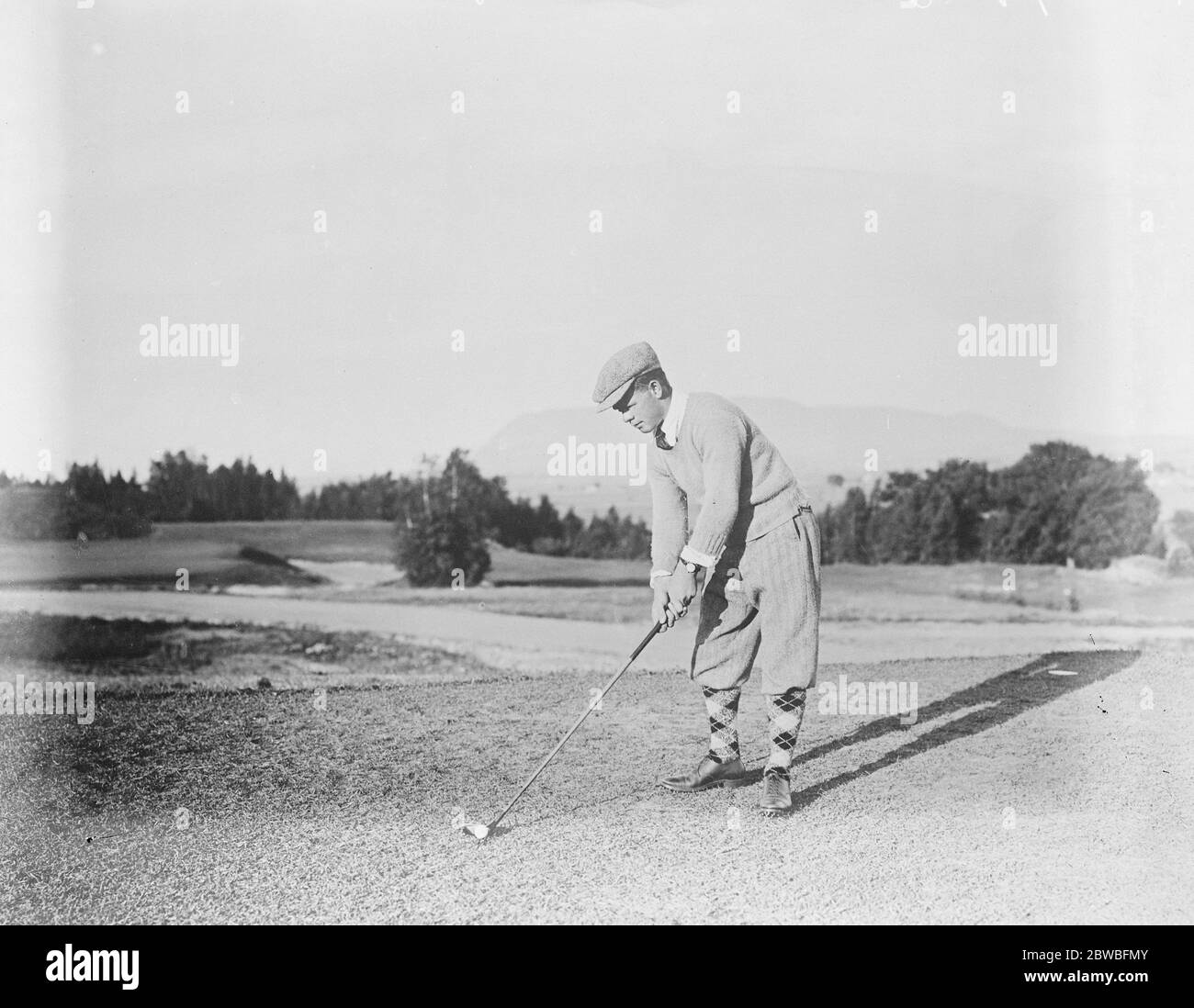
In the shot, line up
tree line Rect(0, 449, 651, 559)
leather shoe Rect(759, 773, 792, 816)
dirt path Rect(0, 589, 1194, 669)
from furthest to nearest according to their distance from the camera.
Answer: dirt path Rect(0, 589, 1194, 669) → tree line Rect(0, 449, 651, 559) → leather shoe Rect(759, 773, 792, 816)

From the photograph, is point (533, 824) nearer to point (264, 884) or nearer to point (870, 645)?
point (264, 884)

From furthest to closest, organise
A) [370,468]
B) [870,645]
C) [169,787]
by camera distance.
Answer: [870,645]
[370,468]
[169,787]

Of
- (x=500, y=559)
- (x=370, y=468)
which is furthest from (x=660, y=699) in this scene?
(x=370, y=468)

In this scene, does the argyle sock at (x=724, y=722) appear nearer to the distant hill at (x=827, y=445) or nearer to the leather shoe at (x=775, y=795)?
the leather shoe at (x=775, y=795)

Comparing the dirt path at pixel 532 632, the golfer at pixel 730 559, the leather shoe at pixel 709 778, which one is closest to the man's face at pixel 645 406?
the golfer at pixel 730 559

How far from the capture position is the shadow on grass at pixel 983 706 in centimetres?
496

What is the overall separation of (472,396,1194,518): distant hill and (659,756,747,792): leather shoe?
2487mm

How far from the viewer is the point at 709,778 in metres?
4.70

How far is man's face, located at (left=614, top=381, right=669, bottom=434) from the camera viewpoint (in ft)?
→ 15.0

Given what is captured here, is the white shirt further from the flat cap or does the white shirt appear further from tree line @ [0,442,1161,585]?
tree line @ [0,442,1161,585]

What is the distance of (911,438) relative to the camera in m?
7.23

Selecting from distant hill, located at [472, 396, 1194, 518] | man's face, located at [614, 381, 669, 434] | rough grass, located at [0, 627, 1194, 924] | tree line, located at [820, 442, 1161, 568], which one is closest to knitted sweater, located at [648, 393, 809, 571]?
man's face, located at [614, 381, 669, 434]

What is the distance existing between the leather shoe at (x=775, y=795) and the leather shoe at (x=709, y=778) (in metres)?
0.29
